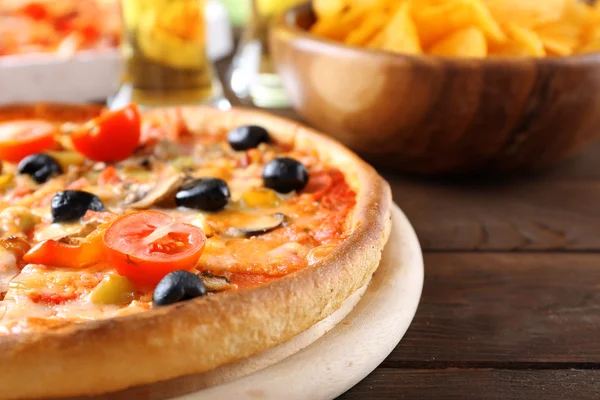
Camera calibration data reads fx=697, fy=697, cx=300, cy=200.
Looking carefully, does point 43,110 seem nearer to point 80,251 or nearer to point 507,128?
point 80,251

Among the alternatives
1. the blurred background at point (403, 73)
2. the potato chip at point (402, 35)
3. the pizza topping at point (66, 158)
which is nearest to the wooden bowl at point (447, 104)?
the blurred background at point (403, 73)

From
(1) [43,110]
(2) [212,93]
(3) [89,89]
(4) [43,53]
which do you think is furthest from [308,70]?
(4) [43,53]

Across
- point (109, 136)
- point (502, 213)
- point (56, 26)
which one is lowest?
point (502, 213)

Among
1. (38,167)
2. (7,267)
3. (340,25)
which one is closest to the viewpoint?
(7,267)

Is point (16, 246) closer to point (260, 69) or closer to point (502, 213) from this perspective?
point (502, 213)

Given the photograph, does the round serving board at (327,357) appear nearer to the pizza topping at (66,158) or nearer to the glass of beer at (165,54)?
Answer: the pizza topping at (66,158)

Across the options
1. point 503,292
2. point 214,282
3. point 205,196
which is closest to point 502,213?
point 503,292
